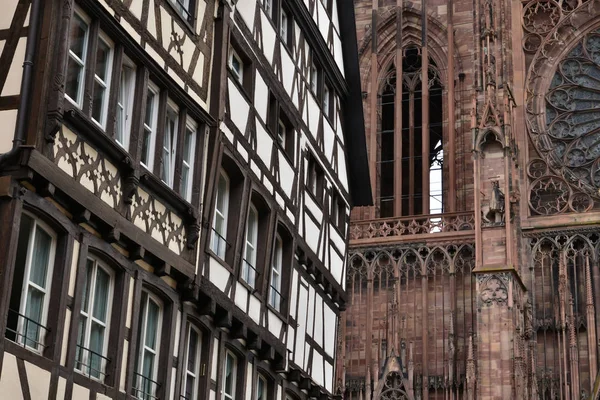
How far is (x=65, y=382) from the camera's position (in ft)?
45.4

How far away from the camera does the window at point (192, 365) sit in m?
17.6

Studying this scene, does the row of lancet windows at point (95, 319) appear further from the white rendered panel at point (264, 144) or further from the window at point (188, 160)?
the white rendered panel at point (264, 144)

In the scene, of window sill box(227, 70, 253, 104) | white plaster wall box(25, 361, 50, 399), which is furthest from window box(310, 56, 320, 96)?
white plaster wall box(25, 361, 50, 399)

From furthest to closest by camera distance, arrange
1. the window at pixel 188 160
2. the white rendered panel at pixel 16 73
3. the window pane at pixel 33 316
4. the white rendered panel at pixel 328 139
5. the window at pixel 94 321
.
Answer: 1. the white rendered panel at pixel 328 139
2. the window at pixel 188 160
3. the window at pixel 94 321
4. the white rendered panel at pixel 16 73
5. the window pane at pixel 33 316

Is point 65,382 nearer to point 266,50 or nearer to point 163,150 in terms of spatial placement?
point 163,150

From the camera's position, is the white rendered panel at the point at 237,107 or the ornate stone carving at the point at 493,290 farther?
the ornate stone carving at the point at 493,290

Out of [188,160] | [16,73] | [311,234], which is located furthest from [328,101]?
[16,73]

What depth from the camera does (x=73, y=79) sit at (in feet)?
A: 47.8

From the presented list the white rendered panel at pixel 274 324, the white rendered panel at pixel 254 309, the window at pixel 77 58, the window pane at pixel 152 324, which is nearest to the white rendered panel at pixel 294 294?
the white rendered panel at pixel 274 324

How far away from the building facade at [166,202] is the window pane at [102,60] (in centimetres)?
3

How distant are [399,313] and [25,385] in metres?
28.2

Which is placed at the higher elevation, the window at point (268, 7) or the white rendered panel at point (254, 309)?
the window at point (268, 7)

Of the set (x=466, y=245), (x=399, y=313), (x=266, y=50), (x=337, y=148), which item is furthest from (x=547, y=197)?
(x=266, y=50)

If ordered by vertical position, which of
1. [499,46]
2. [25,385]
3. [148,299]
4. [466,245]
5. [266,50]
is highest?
[499,46]
